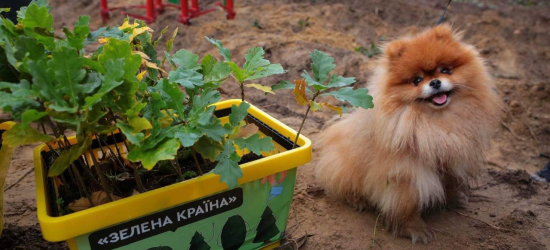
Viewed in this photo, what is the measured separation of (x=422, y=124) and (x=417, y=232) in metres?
0.52

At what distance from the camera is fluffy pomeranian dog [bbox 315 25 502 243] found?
6.15 feet

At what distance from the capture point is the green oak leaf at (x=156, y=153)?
1.15 m

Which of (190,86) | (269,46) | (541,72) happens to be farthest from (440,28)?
(541,72)

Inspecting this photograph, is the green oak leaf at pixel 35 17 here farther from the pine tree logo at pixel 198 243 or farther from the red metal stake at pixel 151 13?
the red metal stake at pixel 151 13

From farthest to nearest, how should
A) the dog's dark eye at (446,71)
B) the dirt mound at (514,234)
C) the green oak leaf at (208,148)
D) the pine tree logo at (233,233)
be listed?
1. the dirt mound at (514,234)
2. the dog's dark eye at (446,71)
3. the pine tree logo at (233,233)
4. the green oak leaf at (208,148)

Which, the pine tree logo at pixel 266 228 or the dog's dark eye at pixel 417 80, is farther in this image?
the dog's dark eye at pixel 417 80

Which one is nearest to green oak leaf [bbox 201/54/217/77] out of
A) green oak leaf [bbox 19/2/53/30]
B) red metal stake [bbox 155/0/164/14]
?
green oak leaf [bbox 19/2/53/30]

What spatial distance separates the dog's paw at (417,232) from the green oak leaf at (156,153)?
50.7 inches

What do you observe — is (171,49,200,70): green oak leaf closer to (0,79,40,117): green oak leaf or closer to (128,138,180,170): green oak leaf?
(128,138,180,170): green oak leaf

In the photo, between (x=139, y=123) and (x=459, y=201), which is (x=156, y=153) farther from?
(x=459, y=201)

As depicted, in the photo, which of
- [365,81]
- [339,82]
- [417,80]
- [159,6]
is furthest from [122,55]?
[159,6]

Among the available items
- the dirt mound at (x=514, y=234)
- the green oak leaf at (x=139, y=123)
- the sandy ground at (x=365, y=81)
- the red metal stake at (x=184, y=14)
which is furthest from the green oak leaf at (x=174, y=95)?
the red metal stake at (x=184, y=14)

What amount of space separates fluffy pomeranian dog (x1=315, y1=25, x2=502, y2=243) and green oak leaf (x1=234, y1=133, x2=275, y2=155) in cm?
72

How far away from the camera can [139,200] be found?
1.30 metres
